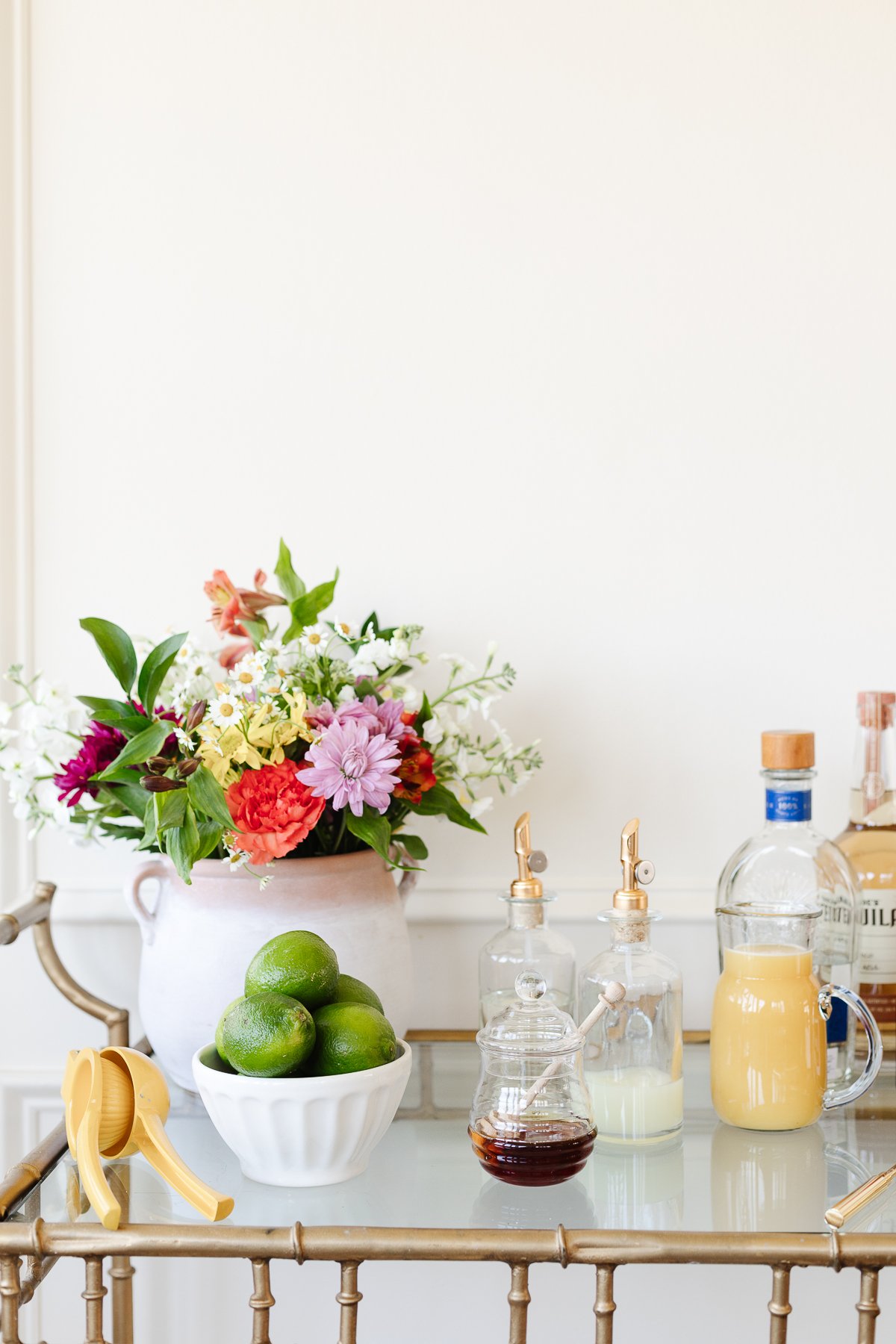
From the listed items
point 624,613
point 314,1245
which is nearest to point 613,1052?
point 314,1245

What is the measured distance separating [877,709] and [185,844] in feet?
2.02

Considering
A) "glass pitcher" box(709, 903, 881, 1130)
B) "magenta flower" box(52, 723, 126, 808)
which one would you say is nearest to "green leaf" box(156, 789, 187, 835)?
"magenta flower" box(52, 723, 126, 808)

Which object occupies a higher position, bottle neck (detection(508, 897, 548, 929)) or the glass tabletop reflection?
bottle neck (detection(508, 897, 548, 929))

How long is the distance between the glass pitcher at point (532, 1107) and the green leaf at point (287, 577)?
43 cm

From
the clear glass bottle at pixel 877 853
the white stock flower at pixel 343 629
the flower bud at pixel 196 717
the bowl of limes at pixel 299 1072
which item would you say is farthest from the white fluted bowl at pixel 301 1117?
the clear glass bottle at pixel 877 853

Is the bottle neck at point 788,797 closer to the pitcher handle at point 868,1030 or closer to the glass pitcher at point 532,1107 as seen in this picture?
the pitcher handle at point 868,1030

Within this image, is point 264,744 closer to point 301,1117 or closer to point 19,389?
point 301,1117

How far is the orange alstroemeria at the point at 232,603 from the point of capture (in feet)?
3.40

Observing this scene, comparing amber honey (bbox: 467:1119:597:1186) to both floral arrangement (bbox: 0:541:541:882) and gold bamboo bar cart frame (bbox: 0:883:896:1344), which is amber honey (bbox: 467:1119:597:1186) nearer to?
gold bamboo bar cart frame (bbox: 0:883:896:1344)

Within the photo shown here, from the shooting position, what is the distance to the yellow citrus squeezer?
0.75m

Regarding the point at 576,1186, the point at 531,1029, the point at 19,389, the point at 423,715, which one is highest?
the point at 19,389

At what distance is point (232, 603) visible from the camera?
1.04 m

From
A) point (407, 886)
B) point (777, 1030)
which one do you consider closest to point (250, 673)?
point (407, 886)

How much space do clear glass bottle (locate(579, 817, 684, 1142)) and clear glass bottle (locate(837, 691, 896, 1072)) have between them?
0.82 ft
